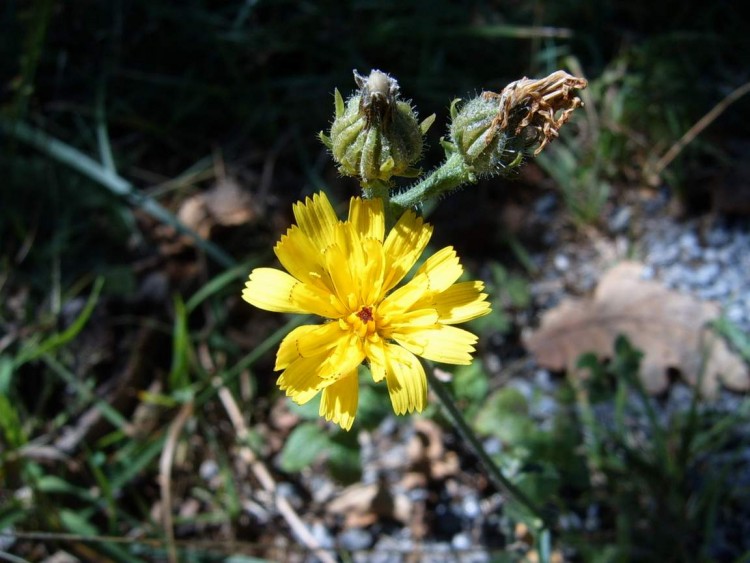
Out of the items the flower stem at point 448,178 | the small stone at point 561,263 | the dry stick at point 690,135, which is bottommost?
the flower stem at point 448,178

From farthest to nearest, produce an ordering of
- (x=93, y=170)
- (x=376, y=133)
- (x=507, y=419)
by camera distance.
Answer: (x=93, y=170), (x=507, y=419), (x=376, y=133)

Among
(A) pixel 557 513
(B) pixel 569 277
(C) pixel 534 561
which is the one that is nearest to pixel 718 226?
(B) pixel 569 277

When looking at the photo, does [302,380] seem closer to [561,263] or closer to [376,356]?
[376,356]

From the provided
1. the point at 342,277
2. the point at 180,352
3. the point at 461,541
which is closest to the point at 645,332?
the point at 461,541

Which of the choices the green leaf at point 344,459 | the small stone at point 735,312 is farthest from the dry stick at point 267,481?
the small stone at point 735,312

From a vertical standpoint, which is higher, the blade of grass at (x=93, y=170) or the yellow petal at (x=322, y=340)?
the blade of grass at (x=93, y=170)

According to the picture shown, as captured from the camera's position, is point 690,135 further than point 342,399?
Yes

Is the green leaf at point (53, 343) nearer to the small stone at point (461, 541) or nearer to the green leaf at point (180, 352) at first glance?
the green leaf at point (180, 352)
